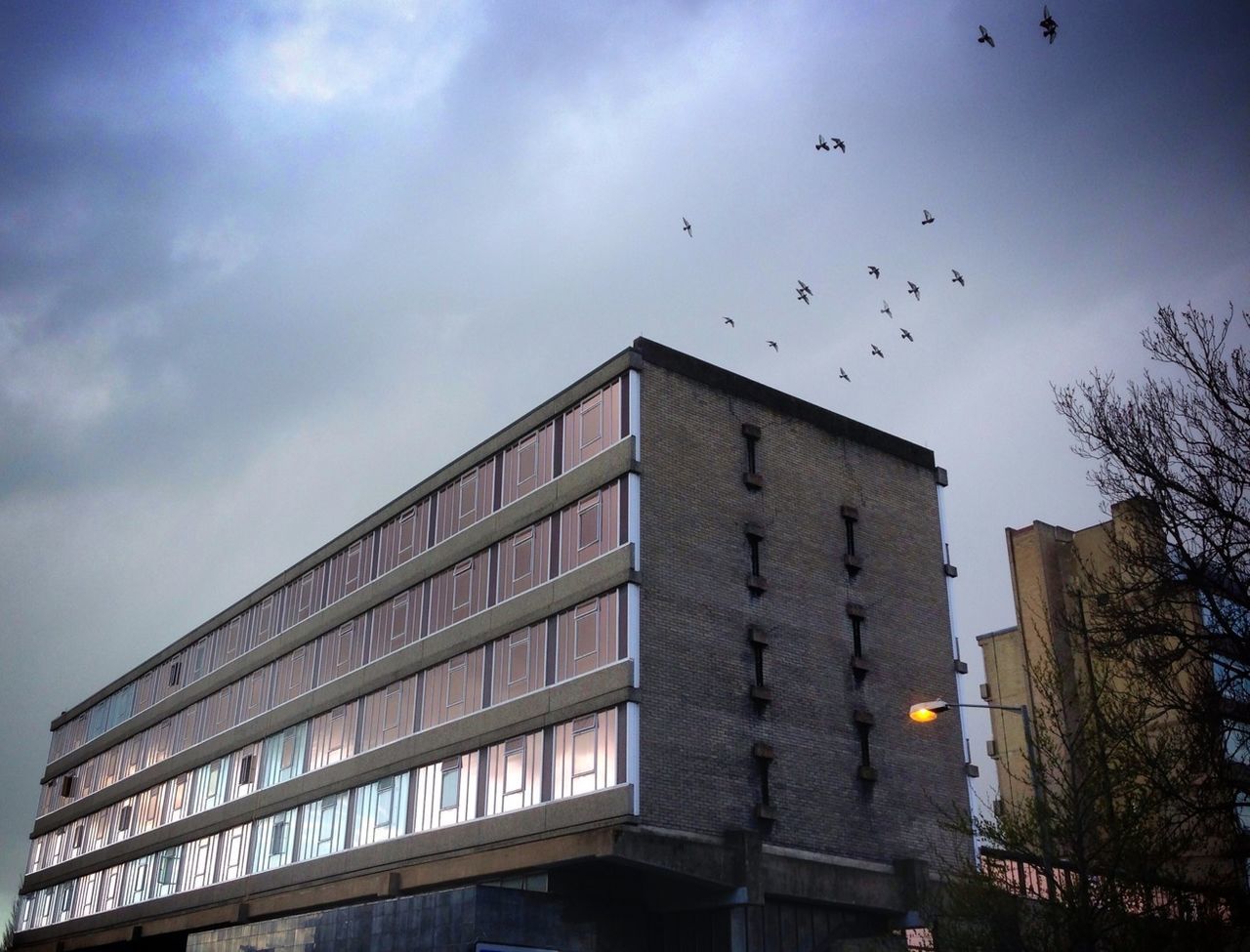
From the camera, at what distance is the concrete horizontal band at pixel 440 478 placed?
40594 millimetres

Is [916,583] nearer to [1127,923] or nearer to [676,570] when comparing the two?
[676,570]

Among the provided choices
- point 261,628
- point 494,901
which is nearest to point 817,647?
point 494,901

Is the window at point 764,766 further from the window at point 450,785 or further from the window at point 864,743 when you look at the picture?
the window at point 450,785

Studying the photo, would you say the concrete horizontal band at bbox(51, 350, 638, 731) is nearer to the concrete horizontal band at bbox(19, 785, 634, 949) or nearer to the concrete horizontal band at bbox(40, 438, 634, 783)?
the concrete horizontal band at bbox(40, 438, 634, 783)

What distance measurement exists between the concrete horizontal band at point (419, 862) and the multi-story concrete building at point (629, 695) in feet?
0.37

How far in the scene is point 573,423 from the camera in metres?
41.4

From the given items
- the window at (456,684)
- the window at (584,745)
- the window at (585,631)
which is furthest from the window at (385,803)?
the window at (585,631)

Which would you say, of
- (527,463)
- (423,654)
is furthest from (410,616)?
(527,463)

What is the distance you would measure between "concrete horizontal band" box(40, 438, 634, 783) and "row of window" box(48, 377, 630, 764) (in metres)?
0.41

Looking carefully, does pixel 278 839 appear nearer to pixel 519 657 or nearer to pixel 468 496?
pixel 468 496

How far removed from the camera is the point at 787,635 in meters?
40.2

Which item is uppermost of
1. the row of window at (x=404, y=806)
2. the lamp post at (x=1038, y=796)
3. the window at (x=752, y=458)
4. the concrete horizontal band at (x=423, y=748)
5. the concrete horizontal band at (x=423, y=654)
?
the window at (x=752, y=458)

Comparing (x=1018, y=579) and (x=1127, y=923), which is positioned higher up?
(x=1018, y=579)

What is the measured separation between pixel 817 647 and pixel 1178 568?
2054cm
